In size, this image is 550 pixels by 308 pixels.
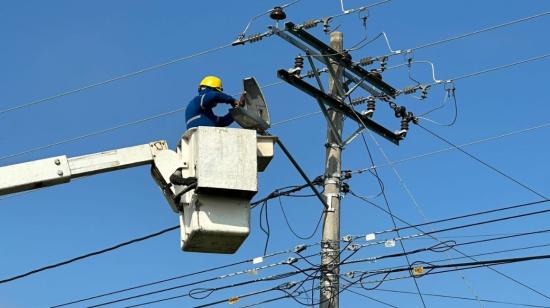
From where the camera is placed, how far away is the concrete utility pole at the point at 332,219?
14.0 metres

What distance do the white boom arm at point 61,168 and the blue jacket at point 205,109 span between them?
76cm

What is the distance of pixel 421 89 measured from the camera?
15750 mm

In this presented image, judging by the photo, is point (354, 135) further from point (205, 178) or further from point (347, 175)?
point (205, 178)

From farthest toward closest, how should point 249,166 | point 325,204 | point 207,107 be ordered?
1. point 325,204
2. point 207,107
3. point 249,166

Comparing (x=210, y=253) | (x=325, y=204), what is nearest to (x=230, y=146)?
(x=210, y=253)

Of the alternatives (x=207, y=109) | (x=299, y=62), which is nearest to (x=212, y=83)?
(x=207, y=109)

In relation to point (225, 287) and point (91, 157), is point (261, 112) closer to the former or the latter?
point (91, 157)

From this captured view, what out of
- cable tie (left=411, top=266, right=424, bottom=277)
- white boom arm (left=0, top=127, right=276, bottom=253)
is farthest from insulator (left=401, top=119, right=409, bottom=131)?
white boom arm (left=0, top=127, right=276, bottom=253)

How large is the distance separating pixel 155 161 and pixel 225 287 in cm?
491

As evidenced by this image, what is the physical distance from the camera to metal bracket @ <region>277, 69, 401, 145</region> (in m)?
14.8

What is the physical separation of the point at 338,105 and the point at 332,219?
1564 millimetres

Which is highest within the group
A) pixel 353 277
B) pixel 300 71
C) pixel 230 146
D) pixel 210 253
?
pixel 300 71

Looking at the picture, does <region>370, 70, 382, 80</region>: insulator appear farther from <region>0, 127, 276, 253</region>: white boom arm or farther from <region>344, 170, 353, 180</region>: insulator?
<region>0, 127, 276, 253</region>: white boom arm

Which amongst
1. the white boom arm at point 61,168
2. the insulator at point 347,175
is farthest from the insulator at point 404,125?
the white boom arm at point 61,168
